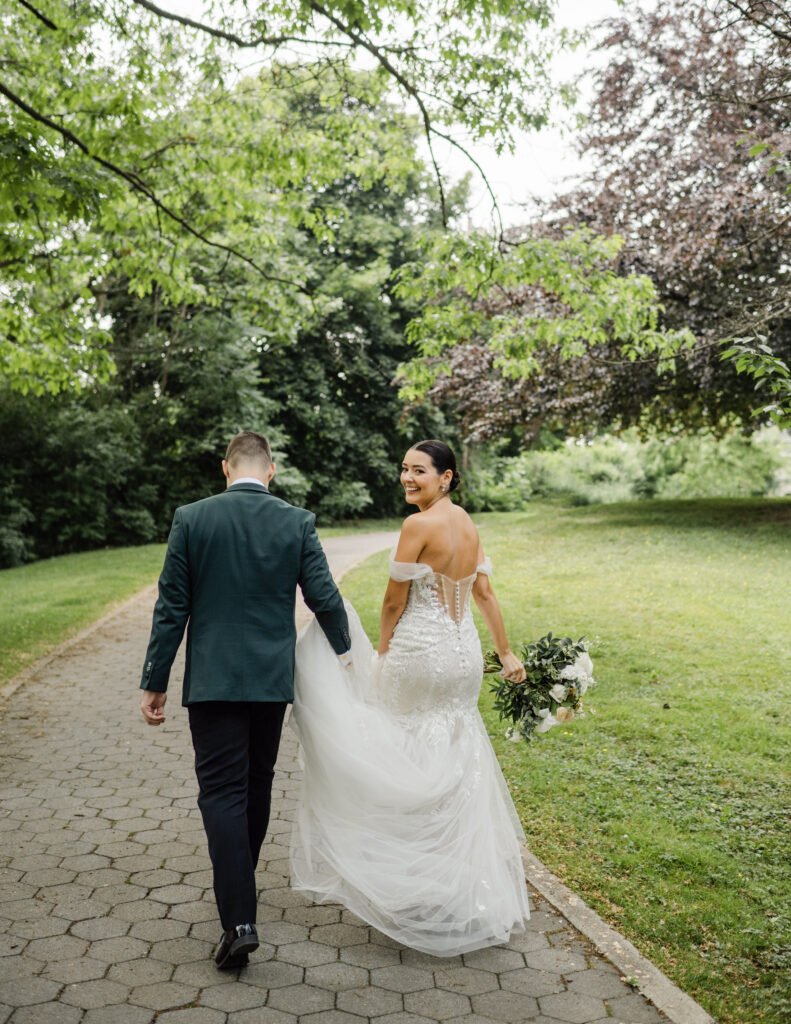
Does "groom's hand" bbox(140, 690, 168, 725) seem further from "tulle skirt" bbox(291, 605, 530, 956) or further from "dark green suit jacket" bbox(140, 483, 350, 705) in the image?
"tulle skirt" bbox(291, 605, 530, 956)

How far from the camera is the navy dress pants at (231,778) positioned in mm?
3676

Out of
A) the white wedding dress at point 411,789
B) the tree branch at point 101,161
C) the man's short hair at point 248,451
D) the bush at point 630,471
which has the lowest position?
the bush at point 630,471

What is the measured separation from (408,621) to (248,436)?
1.18 m

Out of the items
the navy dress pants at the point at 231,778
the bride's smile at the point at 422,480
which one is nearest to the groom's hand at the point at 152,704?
the navy dress pants at the point at 231,778

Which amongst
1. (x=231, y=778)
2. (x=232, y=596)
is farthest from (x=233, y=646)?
(x=231, y=778)

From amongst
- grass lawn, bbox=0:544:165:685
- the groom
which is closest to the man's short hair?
the groom

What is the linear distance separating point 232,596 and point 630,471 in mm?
33000

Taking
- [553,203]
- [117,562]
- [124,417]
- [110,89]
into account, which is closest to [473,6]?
[110,89]

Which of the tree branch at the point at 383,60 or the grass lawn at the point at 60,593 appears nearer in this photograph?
the tree branch at the point at 383,60

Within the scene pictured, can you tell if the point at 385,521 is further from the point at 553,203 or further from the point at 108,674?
the point at 108,674

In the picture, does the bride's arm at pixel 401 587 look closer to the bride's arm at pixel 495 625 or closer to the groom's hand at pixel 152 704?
the bride's arm at pixel 495 625

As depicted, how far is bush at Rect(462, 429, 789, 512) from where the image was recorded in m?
31.0

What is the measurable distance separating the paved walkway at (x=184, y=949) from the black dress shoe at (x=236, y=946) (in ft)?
0.18

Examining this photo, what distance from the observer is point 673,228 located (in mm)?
16359
